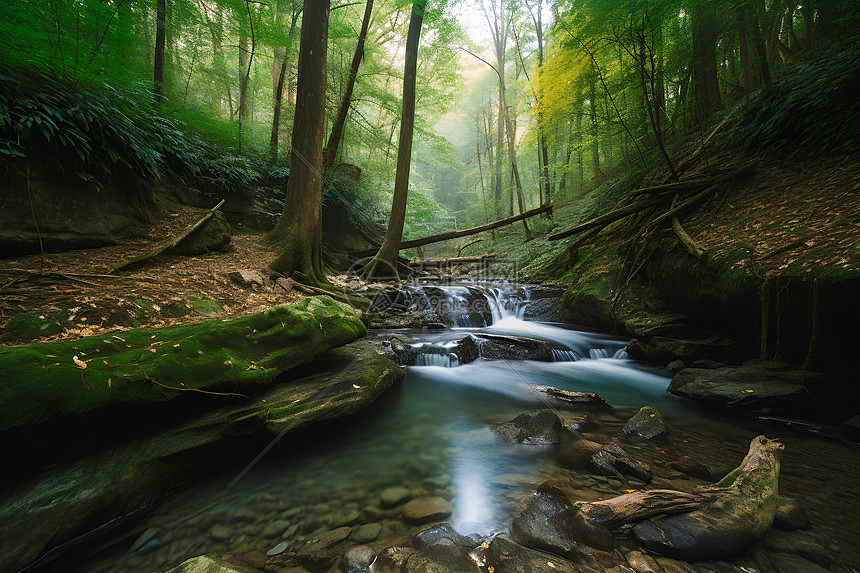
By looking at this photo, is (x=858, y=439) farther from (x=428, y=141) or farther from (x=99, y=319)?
(x=428, y=141)

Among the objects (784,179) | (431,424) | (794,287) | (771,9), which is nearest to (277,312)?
(431,424)

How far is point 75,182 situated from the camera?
4.64 meters

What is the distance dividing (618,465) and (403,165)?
882 cm

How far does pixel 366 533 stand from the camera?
2.07m

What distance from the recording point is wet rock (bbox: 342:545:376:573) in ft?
5.74

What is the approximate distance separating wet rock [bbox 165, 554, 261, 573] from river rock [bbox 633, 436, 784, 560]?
2.36 m

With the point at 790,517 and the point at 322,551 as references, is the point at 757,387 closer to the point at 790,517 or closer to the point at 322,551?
the point at 790,517

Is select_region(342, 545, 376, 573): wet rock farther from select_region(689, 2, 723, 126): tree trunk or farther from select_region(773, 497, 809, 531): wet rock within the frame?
select_region(689, 2, 723, 126): tree trunk

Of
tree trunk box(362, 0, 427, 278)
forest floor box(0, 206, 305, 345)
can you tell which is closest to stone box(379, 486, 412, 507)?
forest floor box(0, 206, 305, 345)

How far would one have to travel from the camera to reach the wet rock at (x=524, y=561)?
1626 millimetres

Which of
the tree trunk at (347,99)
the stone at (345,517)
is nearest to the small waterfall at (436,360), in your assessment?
the stone at (345,517)

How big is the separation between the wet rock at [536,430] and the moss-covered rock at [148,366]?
259 centimetres

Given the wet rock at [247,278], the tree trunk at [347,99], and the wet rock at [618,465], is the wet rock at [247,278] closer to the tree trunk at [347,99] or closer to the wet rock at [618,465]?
the wet rock at [618,465]

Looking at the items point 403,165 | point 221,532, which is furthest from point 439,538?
point 403,165
